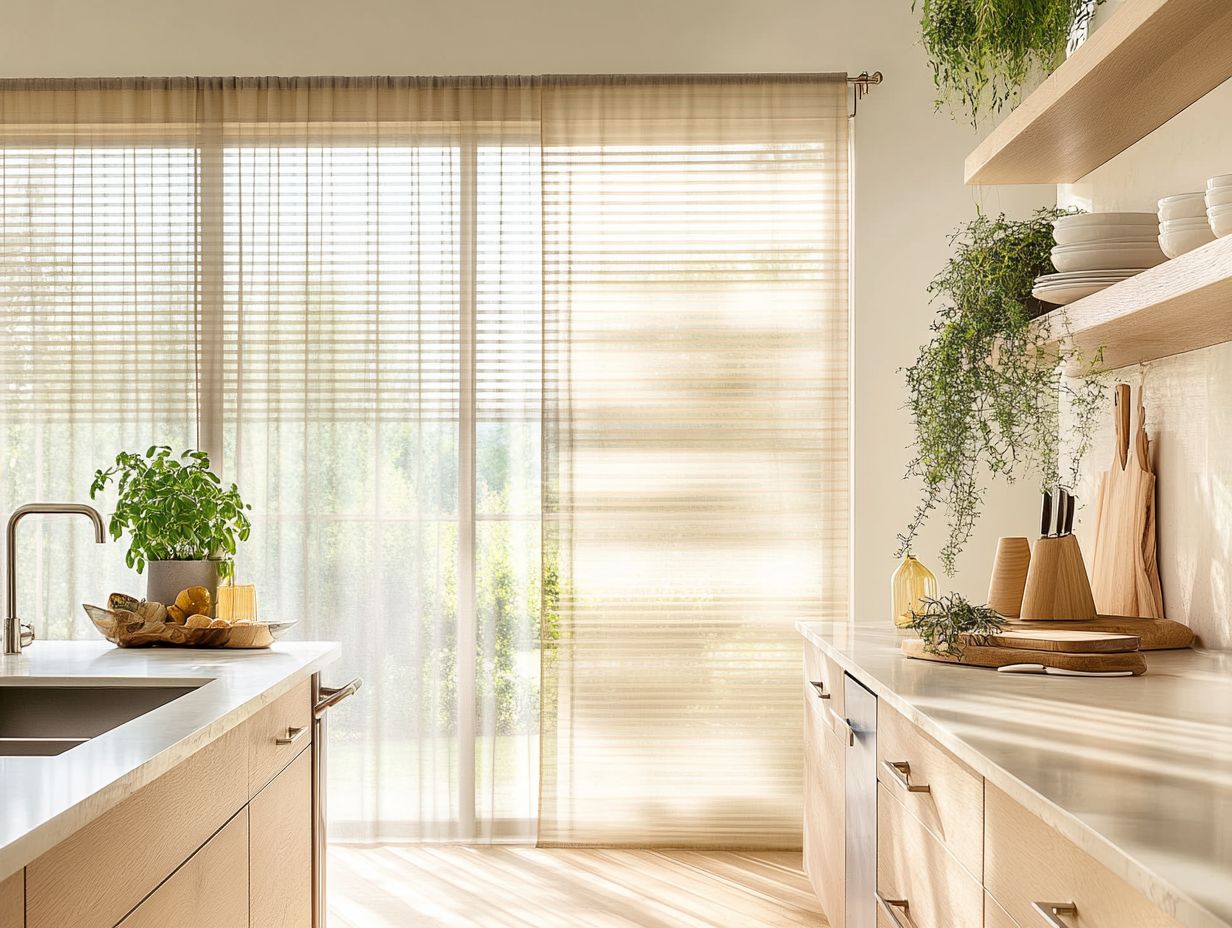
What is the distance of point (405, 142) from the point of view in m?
3.33

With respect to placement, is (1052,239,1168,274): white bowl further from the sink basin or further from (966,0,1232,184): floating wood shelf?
the sink basin

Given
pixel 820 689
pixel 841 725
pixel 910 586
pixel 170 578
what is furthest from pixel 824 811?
pixel 170 578

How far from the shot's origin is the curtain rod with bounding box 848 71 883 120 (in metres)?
3.27

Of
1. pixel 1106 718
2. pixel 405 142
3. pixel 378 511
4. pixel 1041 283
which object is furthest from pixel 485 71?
pixel 1106 718

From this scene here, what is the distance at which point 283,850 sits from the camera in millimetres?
1907

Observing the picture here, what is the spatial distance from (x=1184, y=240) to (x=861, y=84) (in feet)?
6.00

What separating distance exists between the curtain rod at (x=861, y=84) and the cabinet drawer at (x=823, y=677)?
5.75 feet

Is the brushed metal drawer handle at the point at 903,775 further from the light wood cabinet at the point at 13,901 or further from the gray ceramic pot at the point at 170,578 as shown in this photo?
the gray ceramic pot at the point at 170,578

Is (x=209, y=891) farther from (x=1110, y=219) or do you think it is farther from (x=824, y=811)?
(x=1110, y=219)

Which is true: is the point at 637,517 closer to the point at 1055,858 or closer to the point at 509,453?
the point at 509,453

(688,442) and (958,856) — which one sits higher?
(688,442)

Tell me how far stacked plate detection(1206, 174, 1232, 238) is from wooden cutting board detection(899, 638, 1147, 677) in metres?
0.74

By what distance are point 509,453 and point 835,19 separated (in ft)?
5.81

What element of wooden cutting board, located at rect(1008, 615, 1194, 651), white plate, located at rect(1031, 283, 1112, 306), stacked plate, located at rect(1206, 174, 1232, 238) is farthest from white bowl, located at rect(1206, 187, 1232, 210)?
wooden cutting board, located at rect(1008, 615, 1194, 651)
